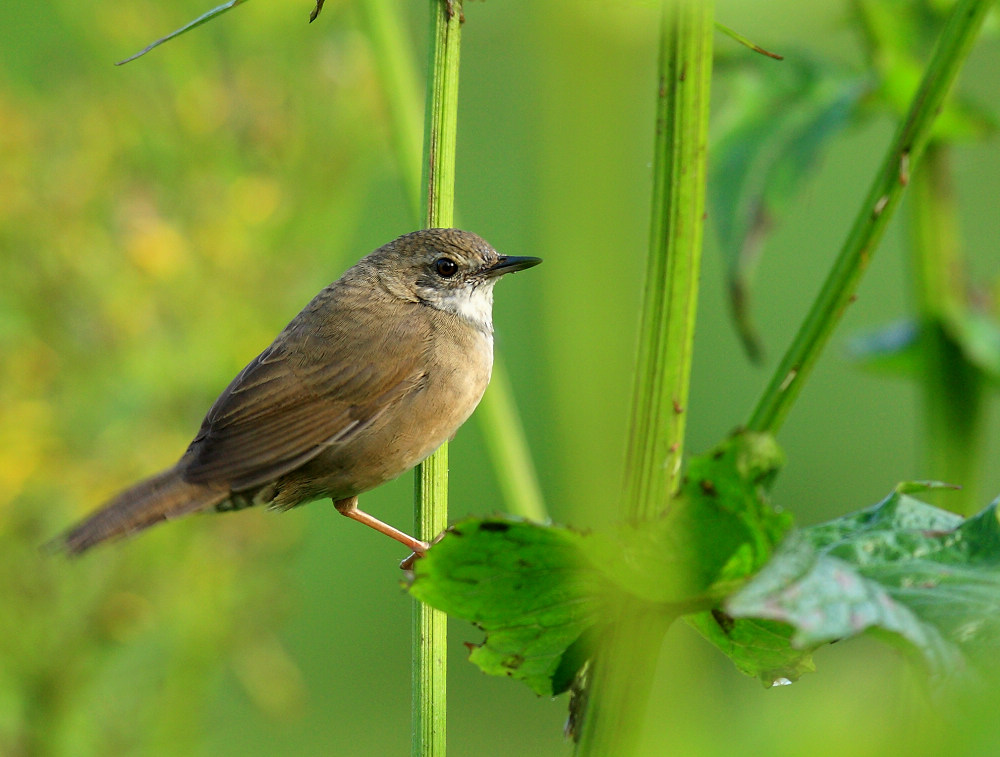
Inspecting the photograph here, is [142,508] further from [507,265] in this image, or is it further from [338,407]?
[507,265]

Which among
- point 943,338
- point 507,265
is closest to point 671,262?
point 943,338

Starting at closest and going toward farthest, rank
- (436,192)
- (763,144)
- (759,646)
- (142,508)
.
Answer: (759,646), (436,192), (142,508), (763,144)

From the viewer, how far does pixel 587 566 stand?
1.32 meters

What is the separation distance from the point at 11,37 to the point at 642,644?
425 cm

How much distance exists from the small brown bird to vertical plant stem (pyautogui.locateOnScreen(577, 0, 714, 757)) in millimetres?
1065

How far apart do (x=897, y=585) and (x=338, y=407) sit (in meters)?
1.71

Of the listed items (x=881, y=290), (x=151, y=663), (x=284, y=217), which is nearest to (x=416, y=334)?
(x=284, y=217)

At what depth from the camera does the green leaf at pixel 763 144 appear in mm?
2137

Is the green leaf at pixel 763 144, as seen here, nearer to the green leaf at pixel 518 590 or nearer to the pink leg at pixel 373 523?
the green leaf at pixel 518 590

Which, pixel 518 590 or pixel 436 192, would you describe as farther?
pixel 436 192

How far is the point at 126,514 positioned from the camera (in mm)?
2121

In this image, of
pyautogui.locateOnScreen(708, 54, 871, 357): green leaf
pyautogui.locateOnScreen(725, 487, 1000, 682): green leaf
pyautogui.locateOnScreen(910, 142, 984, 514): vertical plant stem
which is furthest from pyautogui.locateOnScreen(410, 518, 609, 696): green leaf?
pyautogui.locateOnScreen(910, 142, 984, 514): vertical plant stem

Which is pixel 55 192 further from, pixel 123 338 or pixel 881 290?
pixel 881 290

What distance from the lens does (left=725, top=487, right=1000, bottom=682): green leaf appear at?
39.4 inches
